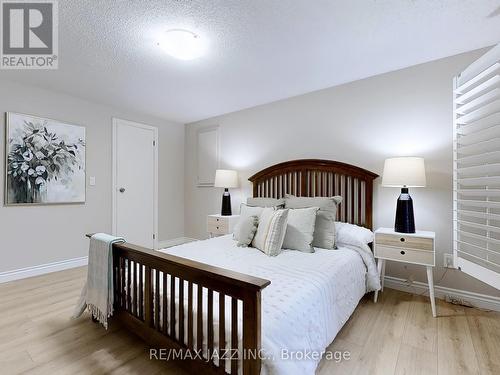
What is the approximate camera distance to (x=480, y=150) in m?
1.76

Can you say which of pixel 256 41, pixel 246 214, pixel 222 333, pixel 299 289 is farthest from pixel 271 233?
pixel 256 41

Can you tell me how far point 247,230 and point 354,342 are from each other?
117 cm

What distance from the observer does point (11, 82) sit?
2.86 m

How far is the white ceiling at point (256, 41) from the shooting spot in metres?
1.72

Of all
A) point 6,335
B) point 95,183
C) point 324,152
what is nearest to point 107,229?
point 95,183

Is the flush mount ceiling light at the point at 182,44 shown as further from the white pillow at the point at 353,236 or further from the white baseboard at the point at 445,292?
the white baseboard at the point at 445,292

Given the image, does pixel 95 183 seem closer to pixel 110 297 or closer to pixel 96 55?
pixel 96 55

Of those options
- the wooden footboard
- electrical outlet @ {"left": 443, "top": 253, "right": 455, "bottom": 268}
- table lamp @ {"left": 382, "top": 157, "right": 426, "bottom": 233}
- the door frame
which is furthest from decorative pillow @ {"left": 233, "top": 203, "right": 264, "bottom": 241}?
the door frame

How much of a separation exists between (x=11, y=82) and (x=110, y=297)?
9.17 feet

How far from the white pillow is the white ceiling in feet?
5.23

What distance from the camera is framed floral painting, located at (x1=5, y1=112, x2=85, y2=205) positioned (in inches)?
113

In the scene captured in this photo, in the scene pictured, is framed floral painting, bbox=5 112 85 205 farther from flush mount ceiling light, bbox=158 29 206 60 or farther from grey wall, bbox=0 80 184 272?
flush mount ceiling light, bbox=158 29 206 60

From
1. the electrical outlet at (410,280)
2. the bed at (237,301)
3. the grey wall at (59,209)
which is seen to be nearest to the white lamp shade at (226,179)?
the bed at (237,301)

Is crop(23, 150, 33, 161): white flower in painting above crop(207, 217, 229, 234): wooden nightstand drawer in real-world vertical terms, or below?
above
